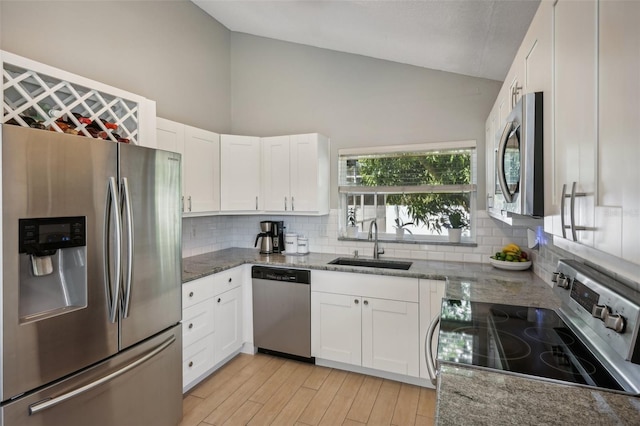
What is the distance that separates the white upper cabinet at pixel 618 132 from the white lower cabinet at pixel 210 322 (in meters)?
2.48

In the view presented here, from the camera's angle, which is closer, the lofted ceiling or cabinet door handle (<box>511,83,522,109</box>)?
cabinet door handle (<box>511,83,522,109</box>)

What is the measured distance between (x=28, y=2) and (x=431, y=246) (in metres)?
3.50

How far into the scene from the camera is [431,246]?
3211 millimetres

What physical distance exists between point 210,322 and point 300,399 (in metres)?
0.95

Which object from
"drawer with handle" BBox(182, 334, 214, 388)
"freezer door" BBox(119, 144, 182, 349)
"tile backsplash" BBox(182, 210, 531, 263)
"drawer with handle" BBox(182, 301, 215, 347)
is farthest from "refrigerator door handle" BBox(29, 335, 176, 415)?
"tile backsplash" BBox(182, 210, 531, 263)

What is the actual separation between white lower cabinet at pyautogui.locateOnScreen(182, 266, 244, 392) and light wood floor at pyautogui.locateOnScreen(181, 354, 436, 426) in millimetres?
169

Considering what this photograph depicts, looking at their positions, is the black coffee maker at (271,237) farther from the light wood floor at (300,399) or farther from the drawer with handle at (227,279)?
the light wood floor at (300,399)

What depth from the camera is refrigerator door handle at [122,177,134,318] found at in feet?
5.67

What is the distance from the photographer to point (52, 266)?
4.89 ft

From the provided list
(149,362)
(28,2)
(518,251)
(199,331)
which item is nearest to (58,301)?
(149,362)

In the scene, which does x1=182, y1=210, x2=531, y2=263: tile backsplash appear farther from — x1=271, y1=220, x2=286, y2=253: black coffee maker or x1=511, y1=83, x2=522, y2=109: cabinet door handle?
x1=511, y1=83, x2=522, y2=109: cabinet door handle

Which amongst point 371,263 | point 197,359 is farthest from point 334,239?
point 197,359

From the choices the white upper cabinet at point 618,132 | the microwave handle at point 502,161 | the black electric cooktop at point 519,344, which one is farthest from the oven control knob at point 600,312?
the microwave handle at point 502,161

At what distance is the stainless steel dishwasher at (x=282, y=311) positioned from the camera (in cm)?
300
